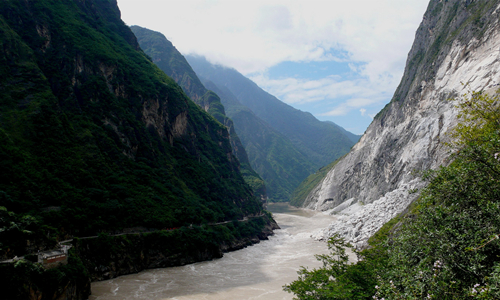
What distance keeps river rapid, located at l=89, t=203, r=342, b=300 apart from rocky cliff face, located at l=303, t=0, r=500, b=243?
54.5ft

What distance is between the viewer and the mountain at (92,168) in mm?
33062

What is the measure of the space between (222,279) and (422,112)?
6959 cm

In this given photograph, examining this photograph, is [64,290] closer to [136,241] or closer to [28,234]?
[28,234]

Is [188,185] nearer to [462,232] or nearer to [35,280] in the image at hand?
[35,280]

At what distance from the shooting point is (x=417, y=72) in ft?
304

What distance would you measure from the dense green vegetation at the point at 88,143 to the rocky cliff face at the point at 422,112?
3512 cm

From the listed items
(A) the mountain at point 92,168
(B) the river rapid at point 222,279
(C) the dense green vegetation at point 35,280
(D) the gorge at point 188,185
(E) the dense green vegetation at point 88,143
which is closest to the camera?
(D) the gorge at point 188,185

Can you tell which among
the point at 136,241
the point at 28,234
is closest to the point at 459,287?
the point at 28,234

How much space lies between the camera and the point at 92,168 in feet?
160

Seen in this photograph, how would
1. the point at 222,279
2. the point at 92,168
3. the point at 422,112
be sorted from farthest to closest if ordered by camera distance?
the point at 422,112 < the point at 92,168 < the point at 222,279

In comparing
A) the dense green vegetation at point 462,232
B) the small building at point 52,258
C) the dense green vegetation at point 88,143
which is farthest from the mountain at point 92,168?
the dense green vegetation at point 462,232

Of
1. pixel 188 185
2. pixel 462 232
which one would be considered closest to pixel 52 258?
pixel 462 232

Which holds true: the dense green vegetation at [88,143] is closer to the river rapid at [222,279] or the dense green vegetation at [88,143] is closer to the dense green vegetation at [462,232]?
the river rapid at [222,279]

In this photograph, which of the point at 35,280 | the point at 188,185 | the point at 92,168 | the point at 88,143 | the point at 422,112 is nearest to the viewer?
the point at 35,280
